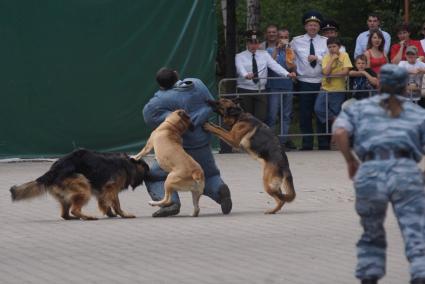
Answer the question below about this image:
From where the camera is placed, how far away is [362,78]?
19391 mm

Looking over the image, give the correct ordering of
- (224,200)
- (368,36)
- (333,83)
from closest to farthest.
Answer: (224,200) < (368,36) < (333,83)

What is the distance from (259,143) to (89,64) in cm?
677

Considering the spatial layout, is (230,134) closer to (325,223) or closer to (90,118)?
(325,223)

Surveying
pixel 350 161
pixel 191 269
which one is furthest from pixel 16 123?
pixel 350 161

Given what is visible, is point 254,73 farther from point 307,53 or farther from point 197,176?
point 197,176

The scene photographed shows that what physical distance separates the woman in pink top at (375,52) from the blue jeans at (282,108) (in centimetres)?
131

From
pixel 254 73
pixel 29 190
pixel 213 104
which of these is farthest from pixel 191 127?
pixel 254 73

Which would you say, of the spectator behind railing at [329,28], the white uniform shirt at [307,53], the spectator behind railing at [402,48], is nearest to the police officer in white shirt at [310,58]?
the white uniform shirt at [307,53]

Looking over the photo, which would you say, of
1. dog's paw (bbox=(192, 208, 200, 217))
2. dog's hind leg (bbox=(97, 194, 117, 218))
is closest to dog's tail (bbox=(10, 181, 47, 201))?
dog's hind leg (bbox=(97, 194, 117, 218))

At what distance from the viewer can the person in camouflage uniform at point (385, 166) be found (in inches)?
299

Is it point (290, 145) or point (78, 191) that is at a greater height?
point (78, 191)

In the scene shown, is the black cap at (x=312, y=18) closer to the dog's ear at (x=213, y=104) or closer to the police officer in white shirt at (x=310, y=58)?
the police officer in white shirt at (x=310, y=58)

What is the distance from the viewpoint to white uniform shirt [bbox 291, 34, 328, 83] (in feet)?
63.6

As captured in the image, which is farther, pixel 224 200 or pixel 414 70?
pixel 414 70
